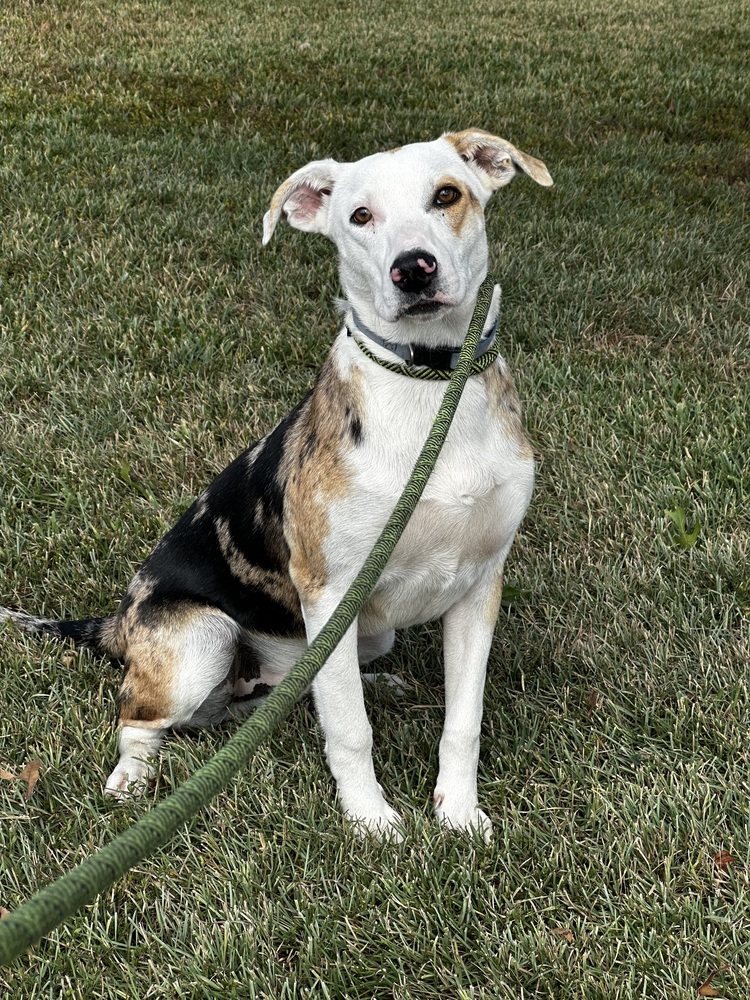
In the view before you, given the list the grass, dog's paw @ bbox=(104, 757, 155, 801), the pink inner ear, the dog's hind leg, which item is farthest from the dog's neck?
dog's paw @ bbox=(104, 757, 155, 801)

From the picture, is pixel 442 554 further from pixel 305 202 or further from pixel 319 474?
pixel 305 202

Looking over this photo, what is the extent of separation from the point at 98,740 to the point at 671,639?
2006 millimetres

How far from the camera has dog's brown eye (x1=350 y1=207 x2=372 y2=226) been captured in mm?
2854

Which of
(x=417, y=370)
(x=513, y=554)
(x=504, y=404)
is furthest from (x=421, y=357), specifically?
(x=513, y=554)

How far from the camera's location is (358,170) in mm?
2992

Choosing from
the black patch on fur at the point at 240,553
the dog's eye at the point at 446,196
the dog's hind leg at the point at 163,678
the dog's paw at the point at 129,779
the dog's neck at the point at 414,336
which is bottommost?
the dog's paw at the point at 129,779

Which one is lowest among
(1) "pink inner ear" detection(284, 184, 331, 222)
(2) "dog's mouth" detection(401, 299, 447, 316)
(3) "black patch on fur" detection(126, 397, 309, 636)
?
(3) "black patch on fur" detection(126, 397, 309, 636)

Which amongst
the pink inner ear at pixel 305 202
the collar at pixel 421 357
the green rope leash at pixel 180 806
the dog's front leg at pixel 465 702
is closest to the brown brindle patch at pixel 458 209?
the collar at pixel 421 357

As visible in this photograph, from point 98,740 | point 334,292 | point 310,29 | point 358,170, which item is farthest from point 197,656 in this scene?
point 310,29

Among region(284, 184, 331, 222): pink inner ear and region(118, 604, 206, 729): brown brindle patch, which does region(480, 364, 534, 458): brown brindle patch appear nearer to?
region(284, 184, 331, 222): pink inner ear

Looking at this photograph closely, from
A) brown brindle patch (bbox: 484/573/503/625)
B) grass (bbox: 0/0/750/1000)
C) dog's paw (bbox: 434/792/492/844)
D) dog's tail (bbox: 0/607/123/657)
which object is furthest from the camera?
dog's tail (bbox: 0/607/123/657)

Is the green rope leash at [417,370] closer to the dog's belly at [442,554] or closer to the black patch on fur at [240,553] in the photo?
the dog's belly at [442,554]

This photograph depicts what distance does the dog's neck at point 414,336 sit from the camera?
2854mm

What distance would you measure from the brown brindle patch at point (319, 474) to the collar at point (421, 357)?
12 centimetres
